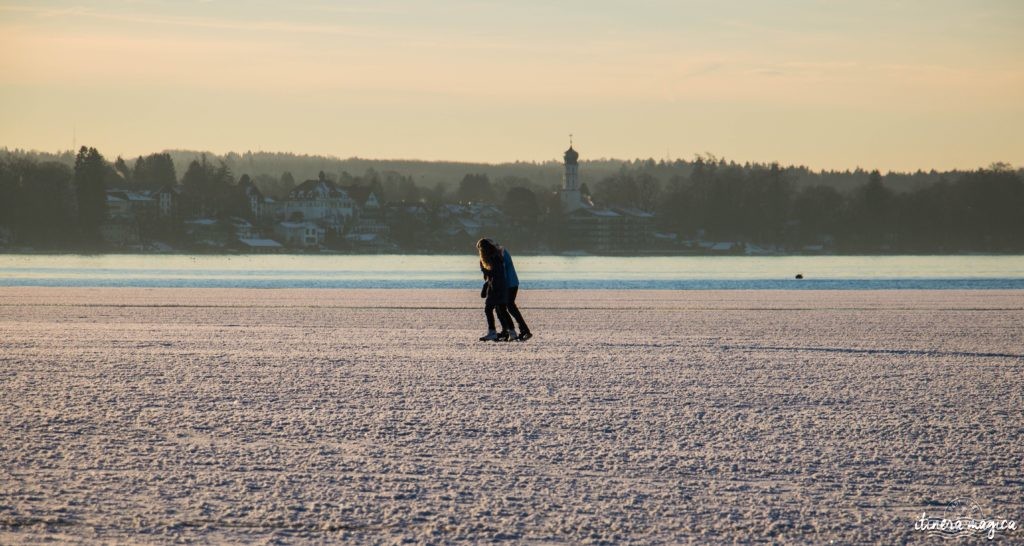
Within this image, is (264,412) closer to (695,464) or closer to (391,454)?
(391,454)

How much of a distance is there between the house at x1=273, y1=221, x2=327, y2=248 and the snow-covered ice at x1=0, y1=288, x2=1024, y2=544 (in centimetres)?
15561

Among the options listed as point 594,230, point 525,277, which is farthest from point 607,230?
point 525,277

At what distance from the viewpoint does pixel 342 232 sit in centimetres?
17788

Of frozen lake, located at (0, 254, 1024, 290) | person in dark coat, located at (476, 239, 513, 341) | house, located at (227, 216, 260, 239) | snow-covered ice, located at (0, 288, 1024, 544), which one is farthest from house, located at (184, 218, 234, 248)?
person in dark coat, located at (476, 239, 513, 341)

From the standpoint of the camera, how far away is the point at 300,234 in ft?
582

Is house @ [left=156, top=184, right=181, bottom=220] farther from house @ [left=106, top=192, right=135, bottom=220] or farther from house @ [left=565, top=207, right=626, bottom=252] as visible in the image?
house @ [left=565, top=207, right=626, bottom=252]

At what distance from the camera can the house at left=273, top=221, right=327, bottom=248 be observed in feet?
570

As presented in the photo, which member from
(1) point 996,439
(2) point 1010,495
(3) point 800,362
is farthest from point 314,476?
(3) point 800,362

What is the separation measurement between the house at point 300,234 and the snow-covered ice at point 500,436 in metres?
156

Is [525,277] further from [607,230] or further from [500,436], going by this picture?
[607,230]

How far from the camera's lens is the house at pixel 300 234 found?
570ft

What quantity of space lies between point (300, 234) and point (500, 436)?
6692 inches

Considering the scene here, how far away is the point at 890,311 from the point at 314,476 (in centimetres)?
2200

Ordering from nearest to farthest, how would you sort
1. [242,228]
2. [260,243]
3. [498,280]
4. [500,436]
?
[500,436] < [498,280] < [260,243] < [242,228]
